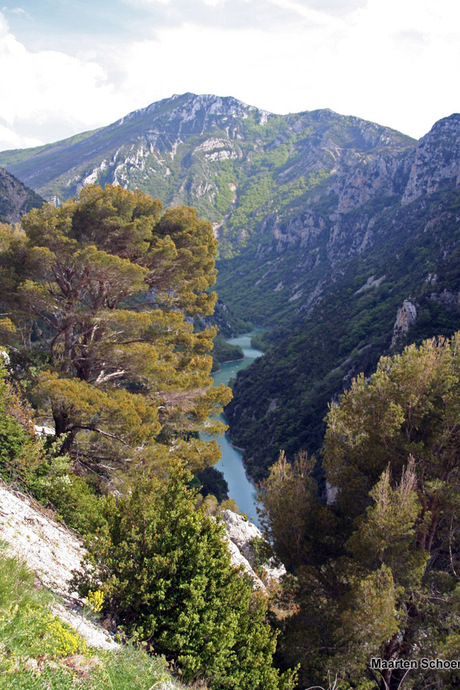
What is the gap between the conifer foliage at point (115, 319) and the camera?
10.1 metres

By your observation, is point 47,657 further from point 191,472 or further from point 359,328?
point 359,328

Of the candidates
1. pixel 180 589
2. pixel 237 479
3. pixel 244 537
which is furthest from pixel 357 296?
pixel 180 589

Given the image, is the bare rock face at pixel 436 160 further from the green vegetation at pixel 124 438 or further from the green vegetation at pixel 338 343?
the green vegetation at pixel 124 438

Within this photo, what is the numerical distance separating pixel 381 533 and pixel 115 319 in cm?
776

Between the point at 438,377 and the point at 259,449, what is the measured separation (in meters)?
48.0

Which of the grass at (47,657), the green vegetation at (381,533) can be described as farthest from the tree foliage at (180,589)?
the green vegetation at (381,533)

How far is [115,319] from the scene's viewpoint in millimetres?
10555

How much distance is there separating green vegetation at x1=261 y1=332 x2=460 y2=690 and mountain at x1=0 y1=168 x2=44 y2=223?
248 feet

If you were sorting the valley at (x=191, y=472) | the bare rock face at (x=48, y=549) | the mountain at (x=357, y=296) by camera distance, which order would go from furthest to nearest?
the mountain at (x=357, y=296), the valley at (x=191, y=472), the bare rock face at (x=48, y=549)

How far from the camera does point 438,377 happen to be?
32.4 feet

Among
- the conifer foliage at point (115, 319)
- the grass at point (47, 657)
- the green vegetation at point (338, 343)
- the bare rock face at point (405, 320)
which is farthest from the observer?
the green vegetation at point (338, 343)

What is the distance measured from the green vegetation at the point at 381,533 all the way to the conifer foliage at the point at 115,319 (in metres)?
3.65

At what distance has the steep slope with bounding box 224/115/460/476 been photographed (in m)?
45.1

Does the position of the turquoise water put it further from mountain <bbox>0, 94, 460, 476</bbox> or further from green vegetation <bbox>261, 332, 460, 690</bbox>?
green vegetation <bbox>261, 332, 460, 690</bbox>
